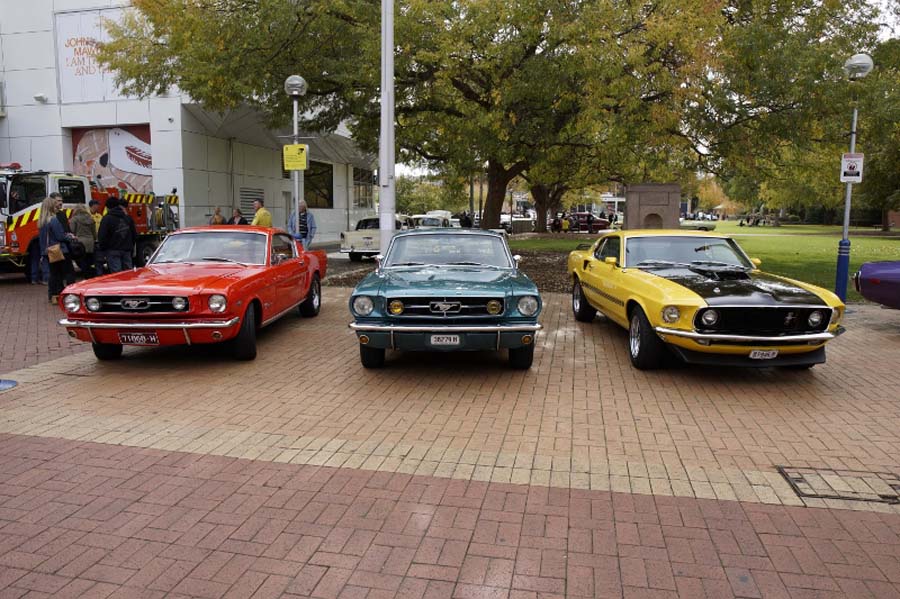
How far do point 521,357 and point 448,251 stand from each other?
175cm

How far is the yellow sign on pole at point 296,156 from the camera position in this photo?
1253cm

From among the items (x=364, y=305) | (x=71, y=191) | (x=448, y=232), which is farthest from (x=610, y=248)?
(x=71, y=191)

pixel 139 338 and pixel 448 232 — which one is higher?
pixel 448 232

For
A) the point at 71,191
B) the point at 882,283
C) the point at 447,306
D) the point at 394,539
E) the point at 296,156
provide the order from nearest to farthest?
the point at 394,539, the point at 447,306, the point at 882,283, the point at 296,156, the point at 71,191

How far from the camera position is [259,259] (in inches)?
330

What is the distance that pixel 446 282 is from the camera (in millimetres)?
6707

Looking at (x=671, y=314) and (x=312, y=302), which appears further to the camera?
(x=312, y=302)

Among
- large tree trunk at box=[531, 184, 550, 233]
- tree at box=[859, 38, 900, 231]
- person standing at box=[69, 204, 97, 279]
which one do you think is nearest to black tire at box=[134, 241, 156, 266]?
person standing at box=[69, 204, 97, 279]

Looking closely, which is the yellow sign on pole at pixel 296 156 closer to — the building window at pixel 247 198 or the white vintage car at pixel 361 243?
the white vintage car at pixel 361 243

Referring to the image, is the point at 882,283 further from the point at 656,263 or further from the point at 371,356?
the point at 371,356

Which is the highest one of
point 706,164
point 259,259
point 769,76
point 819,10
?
point 819,10

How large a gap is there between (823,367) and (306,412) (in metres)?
5.89

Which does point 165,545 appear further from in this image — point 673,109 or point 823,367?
point 673,109

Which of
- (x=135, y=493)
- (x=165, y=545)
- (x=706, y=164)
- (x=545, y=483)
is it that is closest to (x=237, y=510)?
(x=165, y=545)
